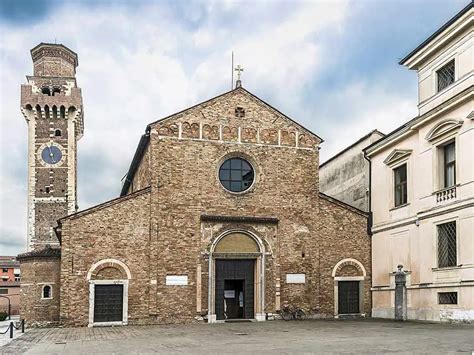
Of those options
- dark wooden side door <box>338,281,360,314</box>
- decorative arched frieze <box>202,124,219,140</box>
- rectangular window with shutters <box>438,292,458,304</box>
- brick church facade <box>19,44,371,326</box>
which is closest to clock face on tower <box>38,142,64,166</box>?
brick church facade <box>19,44,371,326</box>

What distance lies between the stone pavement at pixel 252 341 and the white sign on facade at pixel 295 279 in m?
5.29

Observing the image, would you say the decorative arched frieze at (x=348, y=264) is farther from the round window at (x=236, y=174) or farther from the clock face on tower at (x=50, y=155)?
the clock face on tower at (x=50, y=155)

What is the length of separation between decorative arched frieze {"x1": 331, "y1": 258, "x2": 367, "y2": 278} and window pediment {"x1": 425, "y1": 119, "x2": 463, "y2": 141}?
7.48m

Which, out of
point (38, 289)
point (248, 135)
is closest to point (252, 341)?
point (248, 135)

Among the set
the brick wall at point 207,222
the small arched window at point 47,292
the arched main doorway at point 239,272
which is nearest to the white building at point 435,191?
the brick wall at point 207,222

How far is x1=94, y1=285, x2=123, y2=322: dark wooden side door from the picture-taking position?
974 inches

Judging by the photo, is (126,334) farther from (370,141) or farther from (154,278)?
(370,141)

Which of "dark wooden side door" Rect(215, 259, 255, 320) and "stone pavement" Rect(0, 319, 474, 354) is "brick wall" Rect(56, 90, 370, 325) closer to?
"dark wooden side door" Rect(215, 259, 255, 320)


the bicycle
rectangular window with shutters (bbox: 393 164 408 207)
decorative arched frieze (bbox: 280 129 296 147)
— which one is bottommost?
the bicycle

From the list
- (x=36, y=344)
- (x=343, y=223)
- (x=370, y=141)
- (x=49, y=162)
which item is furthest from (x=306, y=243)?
(x=49, y=162)

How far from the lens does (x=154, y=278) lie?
83.0ft

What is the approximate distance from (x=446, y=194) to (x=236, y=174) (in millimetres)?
9699

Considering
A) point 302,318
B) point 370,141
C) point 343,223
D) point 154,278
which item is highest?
point 370,141

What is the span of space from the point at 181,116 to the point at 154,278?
7467 millimetres
